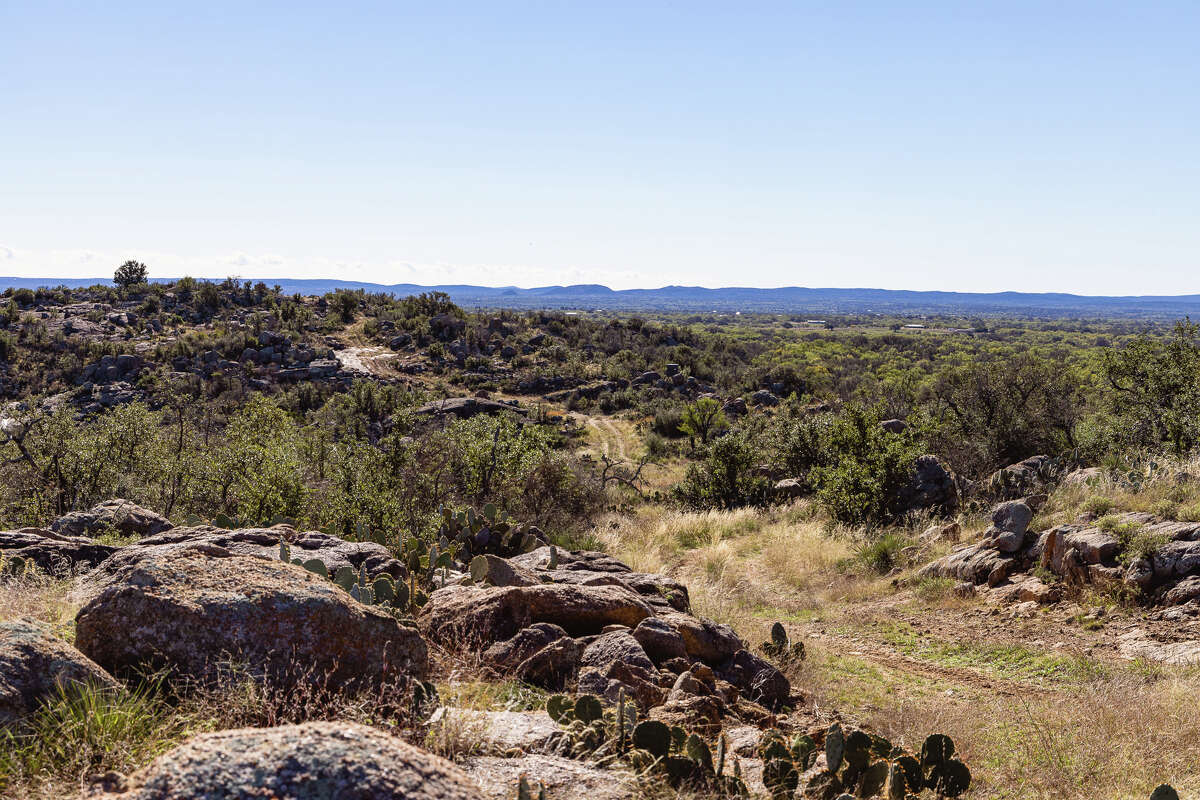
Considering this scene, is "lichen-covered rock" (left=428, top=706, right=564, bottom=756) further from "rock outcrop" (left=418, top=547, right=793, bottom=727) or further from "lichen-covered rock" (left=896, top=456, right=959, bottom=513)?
"lichen-covered rock" (left=896, top=456, right=959, bottom=513)

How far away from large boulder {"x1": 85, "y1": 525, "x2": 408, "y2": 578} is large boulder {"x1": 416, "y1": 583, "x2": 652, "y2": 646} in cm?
130

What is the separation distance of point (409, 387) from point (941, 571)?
1474 inches

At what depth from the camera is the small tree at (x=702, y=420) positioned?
40.8 meters

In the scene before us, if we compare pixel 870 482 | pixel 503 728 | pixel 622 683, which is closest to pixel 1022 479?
pixel 870 482

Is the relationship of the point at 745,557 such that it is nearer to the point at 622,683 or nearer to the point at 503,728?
the point at 622,683

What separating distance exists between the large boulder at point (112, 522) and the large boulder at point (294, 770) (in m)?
8.71

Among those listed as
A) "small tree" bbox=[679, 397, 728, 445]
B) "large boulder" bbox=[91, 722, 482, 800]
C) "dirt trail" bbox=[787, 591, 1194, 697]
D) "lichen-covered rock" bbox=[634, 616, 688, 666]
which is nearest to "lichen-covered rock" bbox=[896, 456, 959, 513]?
"dirt trail" bbox=[787, 591, 1194, 697]

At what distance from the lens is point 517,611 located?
270 inches

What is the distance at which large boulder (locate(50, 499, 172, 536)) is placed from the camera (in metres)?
10.0

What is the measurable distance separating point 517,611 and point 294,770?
4177mm

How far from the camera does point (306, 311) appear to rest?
59.2 metres

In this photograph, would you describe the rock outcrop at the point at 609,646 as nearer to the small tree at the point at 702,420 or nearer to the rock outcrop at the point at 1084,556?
the rock outcrop at the point at 1084,556

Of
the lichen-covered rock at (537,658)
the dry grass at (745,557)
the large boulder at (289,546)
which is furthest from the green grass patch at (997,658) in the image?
the large boulder at (289,546)

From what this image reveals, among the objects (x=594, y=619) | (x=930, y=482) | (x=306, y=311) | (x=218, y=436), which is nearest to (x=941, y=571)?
(x=930, y=482)
